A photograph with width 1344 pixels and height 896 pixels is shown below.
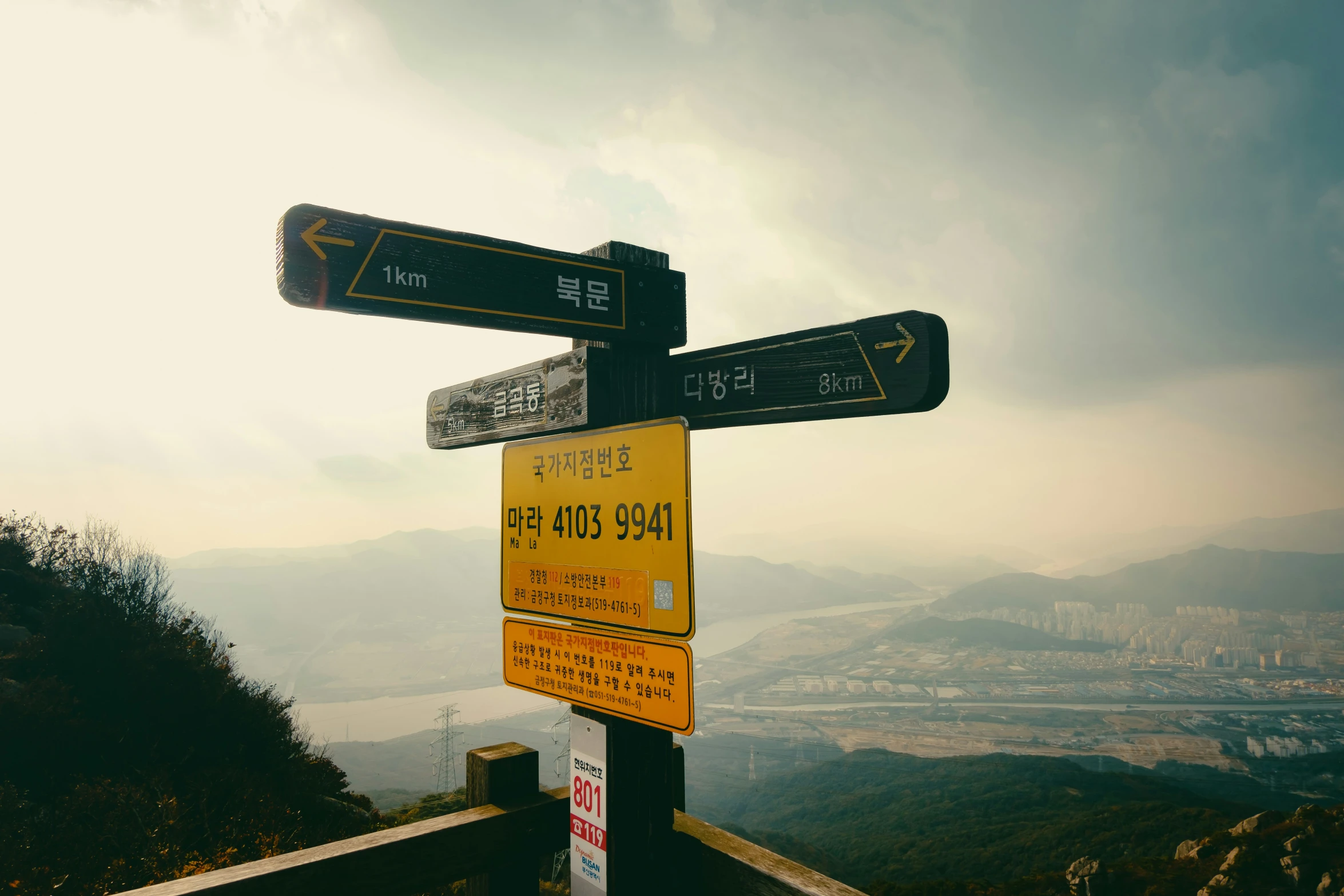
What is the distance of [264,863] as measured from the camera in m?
2.23

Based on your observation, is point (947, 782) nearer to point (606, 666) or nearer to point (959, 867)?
point (959, 867)

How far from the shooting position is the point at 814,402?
8.07ft

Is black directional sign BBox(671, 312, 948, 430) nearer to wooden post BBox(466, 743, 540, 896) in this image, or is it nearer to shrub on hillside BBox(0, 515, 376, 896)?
wooden post BBox(466, 743, 540, 896)

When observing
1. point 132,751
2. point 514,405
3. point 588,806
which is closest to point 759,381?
point 514,405

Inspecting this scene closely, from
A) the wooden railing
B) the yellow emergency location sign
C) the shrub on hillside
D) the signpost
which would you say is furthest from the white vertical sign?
the shrub on hillside

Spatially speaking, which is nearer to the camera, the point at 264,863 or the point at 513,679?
the point at 264,863

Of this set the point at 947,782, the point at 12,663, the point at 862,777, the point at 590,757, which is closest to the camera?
the point at 590,757

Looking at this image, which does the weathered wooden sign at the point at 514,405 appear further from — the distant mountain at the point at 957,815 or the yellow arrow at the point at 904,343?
the distant mountain at the point at 957,815

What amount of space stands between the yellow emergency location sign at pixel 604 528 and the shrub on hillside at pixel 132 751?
7.41 m

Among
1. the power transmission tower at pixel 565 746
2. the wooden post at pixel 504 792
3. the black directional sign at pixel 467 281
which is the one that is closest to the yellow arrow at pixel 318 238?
the black directional sign at pixel 467 281

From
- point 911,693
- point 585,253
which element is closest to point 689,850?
point 585,253

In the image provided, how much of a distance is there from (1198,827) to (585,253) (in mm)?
89086

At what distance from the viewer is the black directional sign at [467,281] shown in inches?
93.5

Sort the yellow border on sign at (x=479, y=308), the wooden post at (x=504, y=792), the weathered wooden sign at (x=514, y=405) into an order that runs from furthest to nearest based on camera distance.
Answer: the weathered wooden sign at (x=514, y=405)
the wooden post at (x=504, y=792)
the yellow border on sign at (x=479, y=308)
